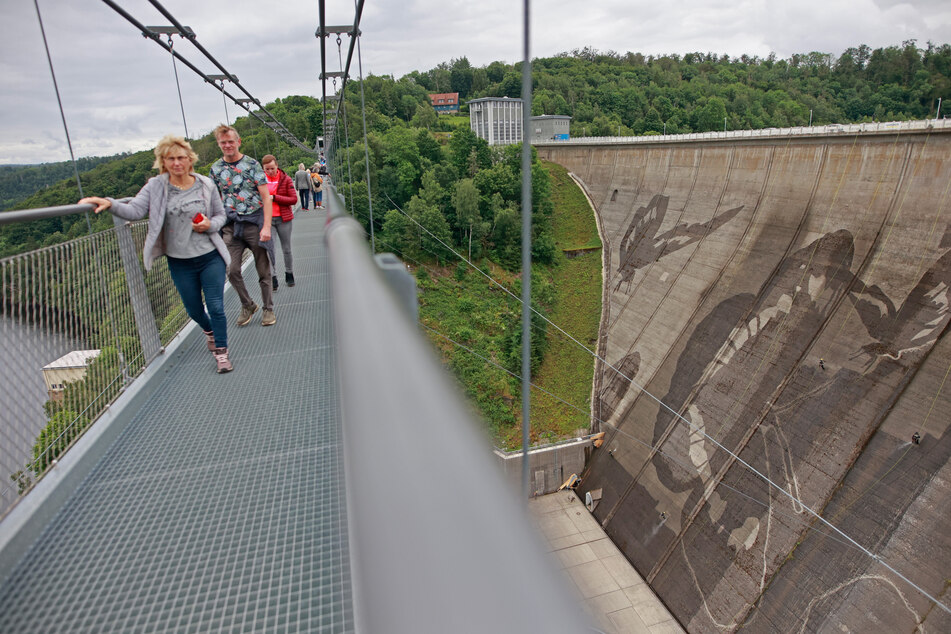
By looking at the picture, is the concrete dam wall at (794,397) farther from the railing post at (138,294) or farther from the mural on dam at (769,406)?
the railing post at (138,294)

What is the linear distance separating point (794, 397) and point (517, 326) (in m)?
9.88

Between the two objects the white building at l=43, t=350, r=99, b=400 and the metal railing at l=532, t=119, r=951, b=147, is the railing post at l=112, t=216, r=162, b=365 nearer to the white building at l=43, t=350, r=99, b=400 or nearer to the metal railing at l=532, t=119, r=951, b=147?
the white building at l=43, t=350, r=99, b=400

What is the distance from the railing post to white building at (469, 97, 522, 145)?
42.0 metres

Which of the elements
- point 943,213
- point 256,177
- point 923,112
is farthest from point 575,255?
point 923,112

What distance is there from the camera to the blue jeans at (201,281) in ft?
9.71

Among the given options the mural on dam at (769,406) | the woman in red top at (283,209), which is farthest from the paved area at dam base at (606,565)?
the woman in red top at (283,209)

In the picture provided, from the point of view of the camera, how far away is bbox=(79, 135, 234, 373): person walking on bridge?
9.01ft

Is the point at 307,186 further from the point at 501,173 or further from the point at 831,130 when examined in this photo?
the point at 501,173

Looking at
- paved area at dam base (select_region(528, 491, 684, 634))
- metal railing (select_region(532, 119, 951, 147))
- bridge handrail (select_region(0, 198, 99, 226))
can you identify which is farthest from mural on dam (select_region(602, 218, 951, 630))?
bridge handrail (select_region(0, 198, 99, 226))

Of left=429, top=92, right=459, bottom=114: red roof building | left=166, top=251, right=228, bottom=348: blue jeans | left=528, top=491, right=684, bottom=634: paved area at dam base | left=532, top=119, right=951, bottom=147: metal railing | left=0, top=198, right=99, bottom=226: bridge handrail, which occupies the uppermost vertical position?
left=429, top=92, right=459, bottom=114: red roof building

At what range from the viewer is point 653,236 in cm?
2067

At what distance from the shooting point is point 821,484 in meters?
11.4

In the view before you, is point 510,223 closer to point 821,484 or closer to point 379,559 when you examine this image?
point 821,484

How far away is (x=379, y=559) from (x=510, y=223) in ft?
79.8
